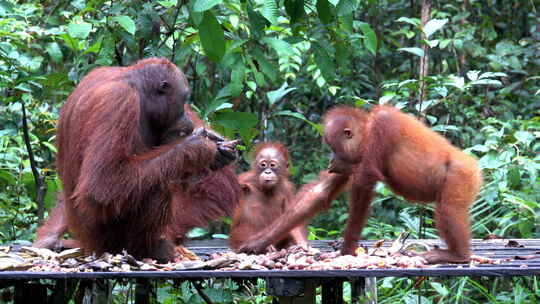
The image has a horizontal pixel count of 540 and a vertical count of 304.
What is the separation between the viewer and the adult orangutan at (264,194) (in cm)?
399

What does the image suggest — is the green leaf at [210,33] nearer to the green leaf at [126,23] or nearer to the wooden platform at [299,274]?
the green leaf at [126,23]

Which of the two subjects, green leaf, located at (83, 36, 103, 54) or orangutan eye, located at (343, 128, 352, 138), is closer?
orangutan eye, located at (343, 128, 352, 138)

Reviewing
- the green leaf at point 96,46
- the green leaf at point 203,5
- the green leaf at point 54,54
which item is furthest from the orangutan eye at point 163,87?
the green leaf at point 54,54

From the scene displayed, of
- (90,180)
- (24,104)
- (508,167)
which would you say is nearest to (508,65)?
(508,167)

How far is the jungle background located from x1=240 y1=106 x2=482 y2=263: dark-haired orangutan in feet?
1.13

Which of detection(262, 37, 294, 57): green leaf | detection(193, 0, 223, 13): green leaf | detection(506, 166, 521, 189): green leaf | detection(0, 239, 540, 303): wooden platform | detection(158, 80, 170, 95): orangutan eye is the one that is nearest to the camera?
detection(0, 239, 540, 303): wooden platform

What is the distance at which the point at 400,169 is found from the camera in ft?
10.7

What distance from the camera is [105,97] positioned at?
291 cm

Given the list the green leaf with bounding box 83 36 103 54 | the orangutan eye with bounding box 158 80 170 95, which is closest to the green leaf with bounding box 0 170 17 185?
the green leaf with bounding box 83 36 103 54

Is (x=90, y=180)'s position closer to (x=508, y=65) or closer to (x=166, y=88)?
(x=166, y=88)

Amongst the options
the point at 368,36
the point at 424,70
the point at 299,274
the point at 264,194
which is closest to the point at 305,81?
the point at 424,70

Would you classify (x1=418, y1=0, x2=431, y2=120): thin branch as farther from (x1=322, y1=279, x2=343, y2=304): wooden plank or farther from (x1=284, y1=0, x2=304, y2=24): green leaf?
(x1=284, y1=0, x2=304, y2=24): green leaf

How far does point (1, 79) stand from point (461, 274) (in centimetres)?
260

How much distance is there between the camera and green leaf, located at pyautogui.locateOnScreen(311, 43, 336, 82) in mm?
3570
